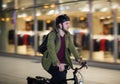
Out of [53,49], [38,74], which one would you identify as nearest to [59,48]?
[53,49]

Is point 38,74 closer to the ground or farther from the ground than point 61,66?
closer to the ground

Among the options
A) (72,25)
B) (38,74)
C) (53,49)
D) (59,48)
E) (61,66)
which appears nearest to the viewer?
(61,66)

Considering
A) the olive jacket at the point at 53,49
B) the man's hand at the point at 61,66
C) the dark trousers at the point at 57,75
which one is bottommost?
the dark trousers at the point at 57,75

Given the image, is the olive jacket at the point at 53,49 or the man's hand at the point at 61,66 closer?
the man's hand at the point at 61,66

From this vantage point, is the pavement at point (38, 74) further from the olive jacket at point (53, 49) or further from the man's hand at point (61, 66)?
the man's hand at point (61, 66)

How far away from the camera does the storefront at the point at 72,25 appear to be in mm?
15094

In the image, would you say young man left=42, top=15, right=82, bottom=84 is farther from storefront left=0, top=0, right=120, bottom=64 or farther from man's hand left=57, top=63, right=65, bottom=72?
storefront left=0, top=0, right=120, bottom=64

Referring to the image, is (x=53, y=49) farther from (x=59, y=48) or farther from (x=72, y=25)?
(x=72, y=25)

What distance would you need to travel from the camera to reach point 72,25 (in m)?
16.6

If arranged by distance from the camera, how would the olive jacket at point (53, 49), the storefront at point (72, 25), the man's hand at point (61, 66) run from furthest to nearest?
the storefront at point (72, 25)
the olive jacket at point (53, 49)
the man's hand at point (61, 66)

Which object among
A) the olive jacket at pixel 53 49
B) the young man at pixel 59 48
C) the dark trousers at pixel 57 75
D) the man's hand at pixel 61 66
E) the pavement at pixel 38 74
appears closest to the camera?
the man's hand at pixel 61 66

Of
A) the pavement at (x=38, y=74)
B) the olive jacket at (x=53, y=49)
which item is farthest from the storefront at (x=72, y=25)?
the olive jacket at (x=53, y=49)

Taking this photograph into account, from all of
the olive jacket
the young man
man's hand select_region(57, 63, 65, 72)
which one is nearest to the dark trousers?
the young man

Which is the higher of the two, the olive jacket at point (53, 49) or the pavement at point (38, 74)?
the olive jacket at point (53, 49)
